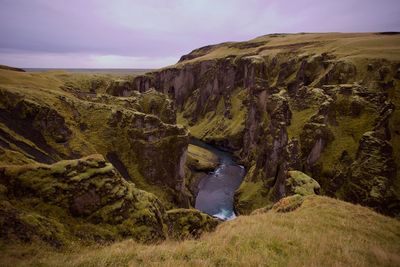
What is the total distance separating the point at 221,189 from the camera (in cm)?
8338

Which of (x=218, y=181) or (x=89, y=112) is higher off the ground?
(x=89, y=112)

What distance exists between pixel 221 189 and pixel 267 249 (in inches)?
2783

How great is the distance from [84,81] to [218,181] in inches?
3974

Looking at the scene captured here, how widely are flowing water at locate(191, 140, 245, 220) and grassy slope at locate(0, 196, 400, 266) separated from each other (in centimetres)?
4873

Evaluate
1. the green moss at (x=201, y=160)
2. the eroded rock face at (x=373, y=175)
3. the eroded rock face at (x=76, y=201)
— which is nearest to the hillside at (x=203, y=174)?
the eroded rock face at (x=76, y=201)

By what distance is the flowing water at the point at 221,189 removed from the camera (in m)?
70.3

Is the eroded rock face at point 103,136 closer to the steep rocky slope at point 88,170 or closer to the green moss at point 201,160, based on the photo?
the steep rocky slope at point 88,170

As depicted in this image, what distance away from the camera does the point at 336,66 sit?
109 metres

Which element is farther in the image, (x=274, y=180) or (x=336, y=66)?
(x=336, y=66)

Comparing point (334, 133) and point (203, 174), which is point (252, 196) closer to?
point (334, 133)

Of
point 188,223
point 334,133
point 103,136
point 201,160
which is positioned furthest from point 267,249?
point 201,160

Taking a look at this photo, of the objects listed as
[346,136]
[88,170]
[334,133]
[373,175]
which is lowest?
[373,175]

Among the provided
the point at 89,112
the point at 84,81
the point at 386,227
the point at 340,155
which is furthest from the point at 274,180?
the point at 84,81

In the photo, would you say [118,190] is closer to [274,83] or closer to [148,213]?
[148,213]
